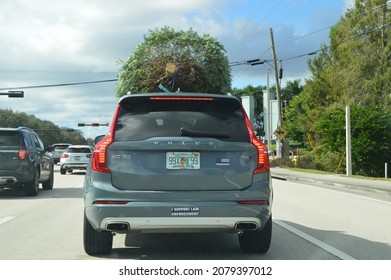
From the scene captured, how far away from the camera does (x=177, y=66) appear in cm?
2889

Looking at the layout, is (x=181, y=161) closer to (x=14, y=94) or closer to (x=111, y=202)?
(x=111, y=202)

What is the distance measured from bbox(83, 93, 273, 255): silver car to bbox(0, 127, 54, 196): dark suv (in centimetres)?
861

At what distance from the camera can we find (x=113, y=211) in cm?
598

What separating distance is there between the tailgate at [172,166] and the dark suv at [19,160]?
29.5 feet

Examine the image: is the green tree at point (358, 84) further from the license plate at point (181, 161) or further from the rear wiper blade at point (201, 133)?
the license plate at point (181, 161)

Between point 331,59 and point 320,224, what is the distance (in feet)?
153

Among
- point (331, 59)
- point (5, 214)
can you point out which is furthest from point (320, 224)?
point (331, 59)

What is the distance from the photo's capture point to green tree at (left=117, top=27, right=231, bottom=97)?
93.6 ft

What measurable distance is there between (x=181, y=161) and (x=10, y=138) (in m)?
9.88

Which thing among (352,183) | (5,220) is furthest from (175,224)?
(352,183)

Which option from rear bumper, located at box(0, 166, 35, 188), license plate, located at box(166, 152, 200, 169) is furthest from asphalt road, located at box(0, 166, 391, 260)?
rear bumper, located at box(0, 166, 35, 188)

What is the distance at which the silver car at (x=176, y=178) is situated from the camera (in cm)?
596

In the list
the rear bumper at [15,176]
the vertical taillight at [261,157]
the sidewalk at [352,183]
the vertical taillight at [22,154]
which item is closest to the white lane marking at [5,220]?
the rear bumper at [15,176]
